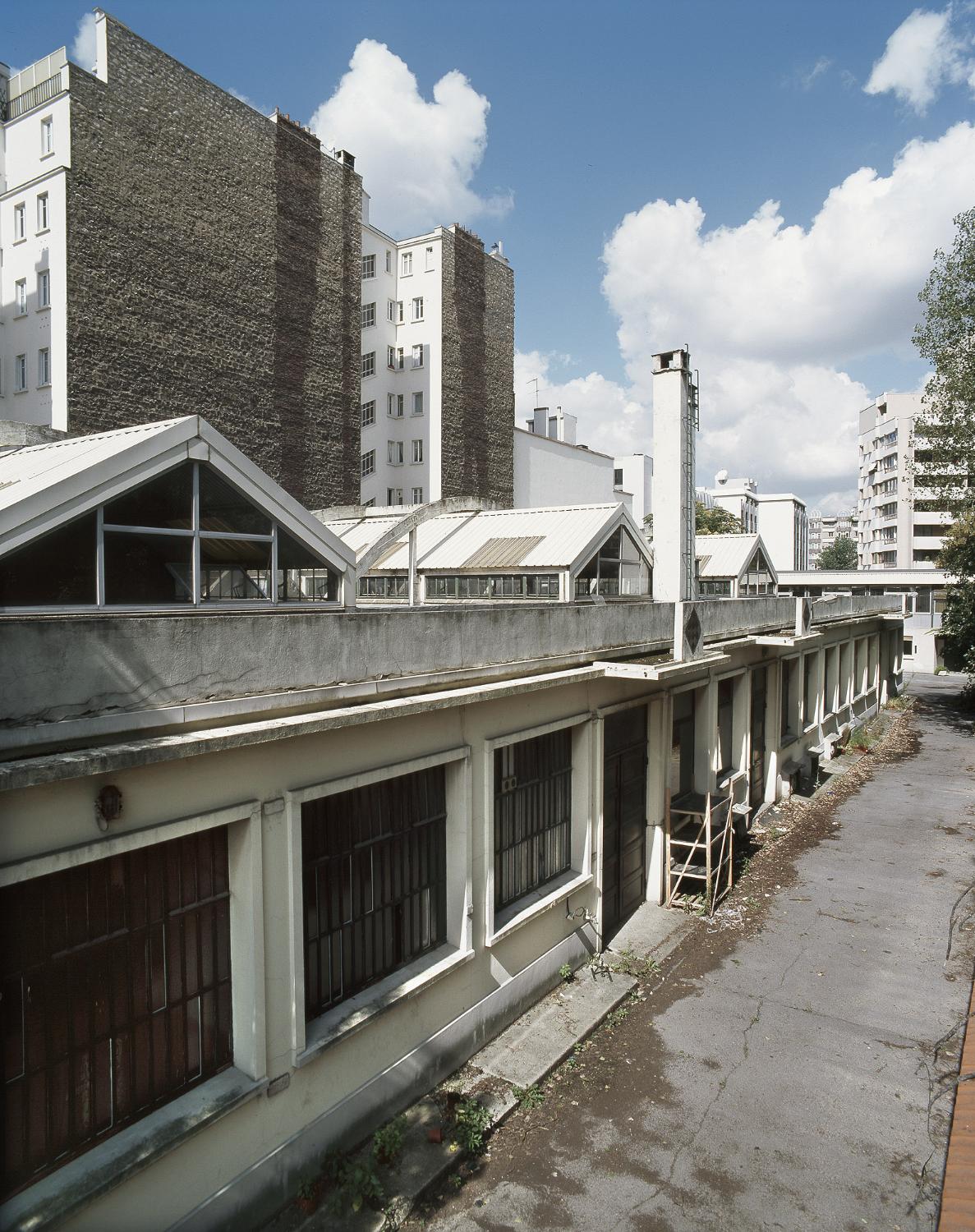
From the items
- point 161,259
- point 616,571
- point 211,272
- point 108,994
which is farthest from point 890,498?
point 108,994

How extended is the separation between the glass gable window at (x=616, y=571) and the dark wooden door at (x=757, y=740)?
148 inches

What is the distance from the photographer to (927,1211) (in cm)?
571

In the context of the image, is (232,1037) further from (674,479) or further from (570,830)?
Result: (674,479)

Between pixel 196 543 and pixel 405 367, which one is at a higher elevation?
pixel 405 367

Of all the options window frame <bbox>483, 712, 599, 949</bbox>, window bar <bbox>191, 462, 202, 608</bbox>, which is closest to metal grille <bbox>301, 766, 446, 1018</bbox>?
window frame <bbox>483, 712, 599, 949</bbox>

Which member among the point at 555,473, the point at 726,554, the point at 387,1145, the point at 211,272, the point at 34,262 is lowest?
the point at 387,1145

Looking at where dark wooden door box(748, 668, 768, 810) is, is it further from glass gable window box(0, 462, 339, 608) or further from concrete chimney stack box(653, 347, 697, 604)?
glass gable window box(0, 462, 339, 608)

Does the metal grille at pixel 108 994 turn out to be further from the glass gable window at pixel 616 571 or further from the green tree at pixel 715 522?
the green tree at pixel 715 522

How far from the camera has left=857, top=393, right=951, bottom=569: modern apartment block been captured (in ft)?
203

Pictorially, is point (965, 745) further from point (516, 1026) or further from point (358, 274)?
point (358, 274)

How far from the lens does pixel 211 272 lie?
2511 centimetres

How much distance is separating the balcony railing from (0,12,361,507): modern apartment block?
70 millimetres

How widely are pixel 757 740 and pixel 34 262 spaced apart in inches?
894

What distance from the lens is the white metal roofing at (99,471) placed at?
6.86 meters
